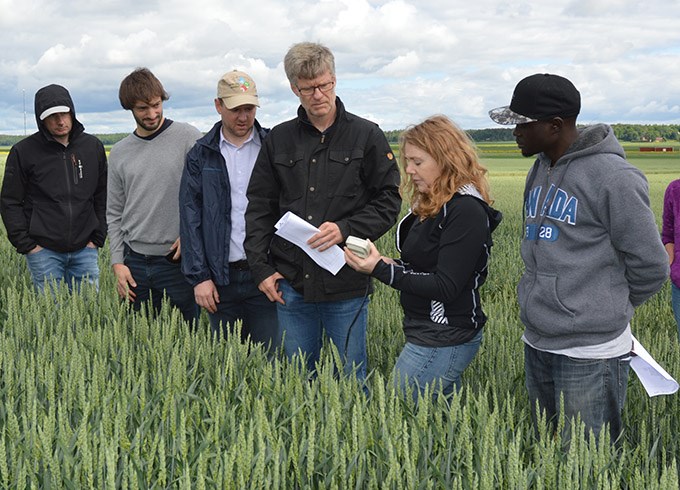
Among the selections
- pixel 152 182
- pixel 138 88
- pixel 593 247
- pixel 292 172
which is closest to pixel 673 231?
pixel 593 247

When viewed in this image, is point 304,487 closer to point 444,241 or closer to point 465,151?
point 444,241

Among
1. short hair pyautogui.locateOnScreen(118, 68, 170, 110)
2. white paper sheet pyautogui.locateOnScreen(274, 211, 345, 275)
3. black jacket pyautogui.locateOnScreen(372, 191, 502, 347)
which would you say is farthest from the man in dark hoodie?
black jacket pyautogui.locateOnScreen(372, 191, 502, 347)

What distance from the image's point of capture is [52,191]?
5.11 meters

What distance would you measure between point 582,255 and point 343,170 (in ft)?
4.22

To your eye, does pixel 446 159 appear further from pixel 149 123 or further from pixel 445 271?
pixel 149 123

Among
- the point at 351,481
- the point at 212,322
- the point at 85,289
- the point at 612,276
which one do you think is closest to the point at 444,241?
the point at 612,276

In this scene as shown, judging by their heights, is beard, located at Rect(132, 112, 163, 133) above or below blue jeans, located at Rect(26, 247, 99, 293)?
above

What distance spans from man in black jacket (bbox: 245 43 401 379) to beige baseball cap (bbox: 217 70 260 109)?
0.71ft

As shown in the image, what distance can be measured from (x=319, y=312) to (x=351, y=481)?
1.58 m

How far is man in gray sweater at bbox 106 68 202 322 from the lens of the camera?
13.5 feet

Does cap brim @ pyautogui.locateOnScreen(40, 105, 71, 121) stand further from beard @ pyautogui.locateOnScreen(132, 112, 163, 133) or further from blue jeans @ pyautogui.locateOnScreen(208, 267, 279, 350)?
blue jeans @ pyautogui.locateOnScreen(208, 267, 279, 350)

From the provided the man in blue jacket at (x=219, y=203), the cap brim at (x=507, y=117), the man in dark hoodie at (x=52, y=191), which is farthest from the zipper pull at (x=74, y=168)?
the cap brim at (x=507, y=117)

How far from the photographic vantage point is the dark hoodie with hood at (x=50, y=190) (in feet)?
16.5

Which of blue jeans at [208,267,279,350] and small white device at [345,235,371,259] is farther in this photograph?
blue jeans at [208,267,279,350]
